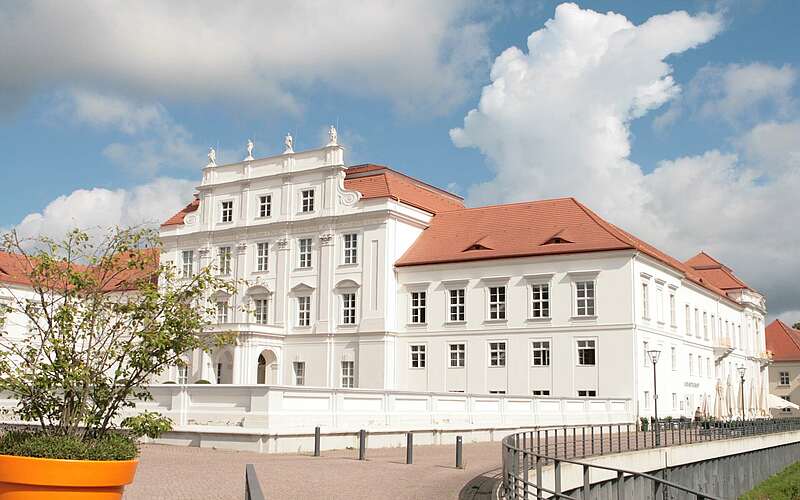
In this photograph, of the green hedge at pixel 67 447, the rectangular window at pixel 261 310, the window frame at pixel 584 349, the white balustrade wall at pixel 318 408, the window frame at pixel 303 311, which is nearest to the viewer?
the green hedge at pixel 67 447

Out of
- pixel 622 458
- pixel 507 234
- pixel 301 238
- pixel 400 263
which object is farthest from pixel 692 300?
pixel 622 458

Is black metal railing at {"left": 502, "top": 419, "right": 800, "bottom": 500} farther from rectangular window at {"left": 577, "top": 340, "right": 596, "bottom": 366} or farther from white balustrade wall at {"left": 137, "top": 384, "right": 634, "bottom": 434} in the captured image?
rectangular window at {"left": 577, "top": 340, "right": 596, "bottom": 366}

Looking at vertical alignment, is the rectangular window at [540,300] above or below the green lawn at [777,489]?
above

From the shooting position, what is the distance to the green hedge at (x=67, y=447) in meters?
10.2

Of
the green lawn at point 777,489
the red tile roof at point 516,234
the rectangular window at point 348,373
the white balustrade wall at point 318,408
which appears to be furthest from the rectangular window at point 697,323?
the white balustrade wall at point 318,408

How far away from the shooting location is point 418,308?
53906 mm

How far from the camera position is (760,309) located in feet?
262

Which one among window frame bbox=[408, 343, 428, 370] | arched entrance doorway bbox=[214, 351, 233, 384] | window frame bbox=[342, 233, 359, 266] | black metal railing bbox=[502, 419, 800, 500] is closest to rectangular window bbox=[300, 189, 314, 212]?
window frame bbox=[342, 233, 359, 266]

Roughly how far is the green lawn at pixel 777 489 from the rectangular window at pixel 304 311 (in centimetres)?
2698

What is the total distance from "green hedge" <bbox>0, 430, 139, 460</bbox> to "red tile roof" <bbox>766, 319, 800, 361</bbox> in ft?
314

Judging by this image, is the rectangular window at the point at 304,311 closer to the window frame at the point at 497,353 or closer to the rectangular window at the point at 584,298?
the window frame at the point at 497,353

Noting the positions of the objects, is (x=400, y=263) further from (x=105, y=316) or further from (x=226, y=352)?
(x=105, y=316)

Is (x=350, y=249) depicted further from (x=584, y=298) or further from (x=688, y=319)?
(x=688, y=319)

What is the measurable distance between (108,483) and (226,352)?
46.3m
